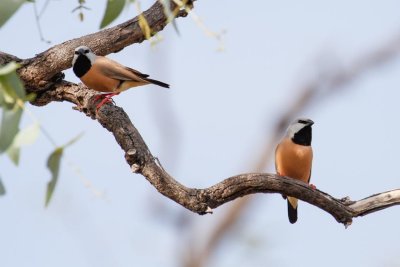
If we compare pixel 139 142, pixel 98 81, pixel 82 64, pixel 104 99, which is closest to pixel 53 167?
pixel 139 142

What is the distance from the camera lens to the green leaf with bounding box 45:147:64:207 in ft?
4.56

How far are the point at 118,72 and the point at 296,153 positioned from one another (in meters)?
1.37

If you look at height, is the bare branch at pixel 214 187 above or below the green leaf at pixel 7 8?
above

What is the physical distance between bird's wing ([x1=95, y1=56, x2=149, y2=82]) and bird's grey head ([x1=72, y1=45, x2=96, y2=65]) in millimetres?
139

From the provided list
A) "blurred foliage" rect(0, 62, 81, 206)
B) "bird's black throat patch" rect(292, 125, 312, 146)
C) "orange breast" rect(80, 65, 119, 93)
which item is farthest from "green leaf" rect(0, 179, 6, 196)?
"bird's black throat patch" rect(292, 125, 312, 146)

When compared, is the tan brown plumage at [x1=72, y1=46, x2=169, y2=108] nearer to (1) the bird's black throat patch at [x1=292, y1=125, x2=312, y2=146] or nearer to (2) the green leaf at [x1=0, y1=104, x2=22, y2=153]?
(1) the bird's black throat patch at [x1=292, y1=125, x2=312, y2=146]

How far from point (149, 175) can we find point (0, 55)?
1.31 m

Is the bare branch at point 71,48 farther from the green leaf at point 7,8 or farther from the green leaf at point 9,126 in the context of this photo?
the green leaf at point 9,126

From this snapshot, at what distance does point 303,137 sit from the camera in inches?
203

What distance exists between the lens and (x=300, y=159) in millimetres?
4895

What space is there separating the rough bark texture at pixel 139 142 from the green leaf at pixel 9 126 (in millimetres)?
2080

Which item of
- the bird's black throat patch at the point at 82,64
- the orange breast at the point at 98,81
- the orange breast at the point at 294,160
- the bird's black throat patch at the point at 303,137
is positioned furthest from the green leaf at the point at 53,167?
the bird's black throat patch at the point at 303,137

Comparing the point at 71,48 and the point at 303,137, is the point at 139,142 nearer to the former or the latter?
the point at 71,48

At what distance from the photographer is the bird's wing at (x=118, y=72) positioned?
4.40 meters
